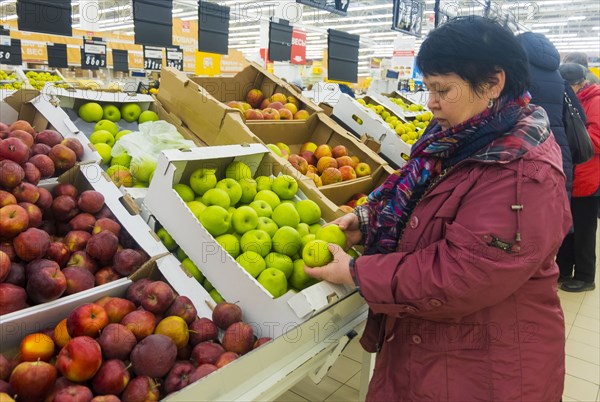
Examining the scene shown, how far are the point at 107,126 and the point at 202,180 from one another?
1.01 metres

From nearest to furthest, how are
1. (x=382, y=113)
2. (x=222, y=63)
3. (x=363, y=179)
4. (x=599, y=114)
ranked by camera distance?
(x=363, y=179) < (x=599, y=114) < (x=382, y=113) < (x=222, y=63)

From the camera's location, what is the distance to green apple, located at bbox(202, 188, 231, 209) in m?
1.83

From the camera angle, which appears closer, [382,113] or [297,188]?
[297,188]

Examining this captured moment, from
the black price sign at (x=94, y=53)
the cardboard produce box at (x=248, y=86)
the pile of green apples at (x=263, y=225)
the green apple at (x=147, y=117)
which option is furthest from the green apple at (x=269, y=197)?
the black price sign at (x=94, y=53)

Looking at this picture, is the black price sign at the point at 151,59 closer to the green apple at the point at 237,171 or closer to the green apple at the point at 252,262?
the green apple at the point at 237,171

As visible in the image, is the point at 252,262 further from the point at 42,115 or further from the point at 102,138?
the point at 42,115

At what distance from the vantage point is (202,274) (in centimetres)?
167

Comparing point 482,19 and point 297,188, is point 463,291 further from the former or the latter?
point 297,188

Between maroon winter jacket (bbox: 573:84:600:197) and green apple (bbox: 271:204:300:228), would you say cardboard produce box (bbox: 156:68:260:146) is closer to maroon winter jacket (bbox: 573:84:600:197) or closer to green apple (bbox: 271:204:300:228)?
green apple (bbox: 271:204:300:228)

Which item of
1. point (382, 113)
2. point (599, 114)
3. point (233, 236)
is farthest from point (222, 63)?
point (233, 236)

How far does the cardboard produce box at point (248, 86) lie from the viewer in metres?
3.49

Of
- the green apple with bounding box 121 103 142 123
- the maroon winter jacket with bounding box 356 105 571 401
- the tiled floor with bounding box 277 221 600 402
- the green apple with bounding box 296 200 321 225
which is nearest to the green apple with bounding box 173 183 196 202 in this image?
the green apple with bounding box 296 200 321 225

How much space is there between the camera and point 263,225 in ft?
5.90

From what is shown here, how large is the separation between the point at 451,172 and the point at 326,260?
0.51m
